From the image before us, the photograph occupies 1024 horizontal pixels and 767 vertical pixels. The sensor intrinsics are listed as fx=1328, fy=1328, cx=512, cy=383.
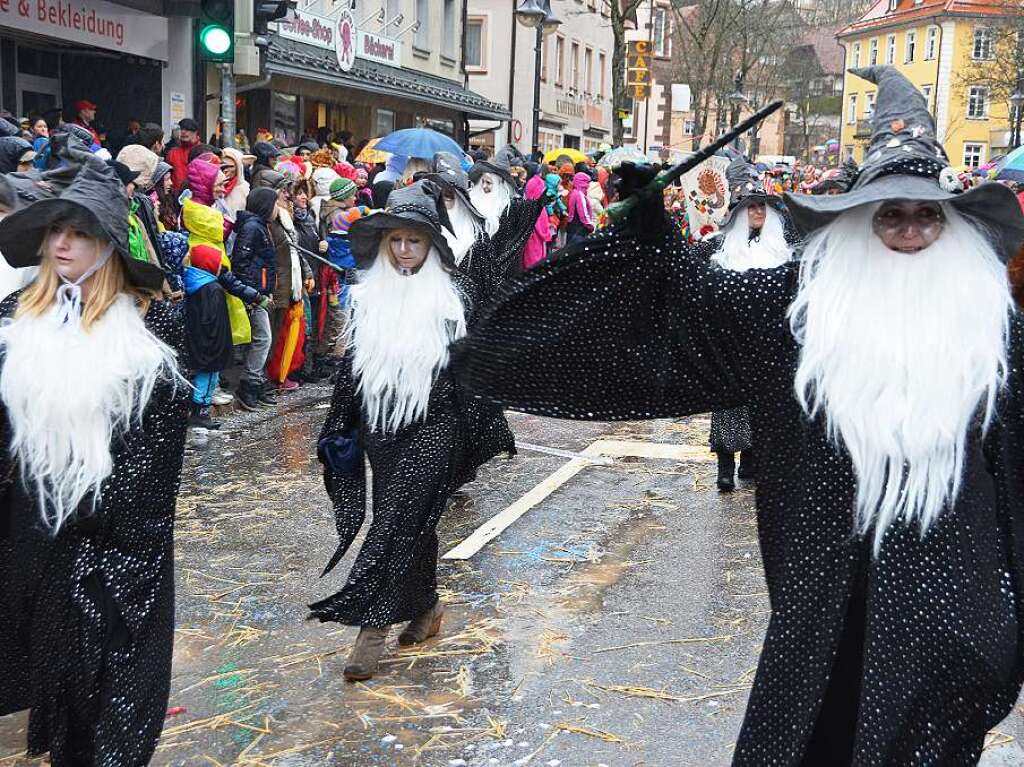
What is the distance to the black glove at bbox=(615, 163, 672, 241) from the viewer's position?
3.05m

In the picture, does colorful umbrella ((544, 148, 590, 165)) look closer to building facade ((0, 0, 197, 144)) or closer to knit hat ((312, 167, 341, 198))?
building facade ((0, 0, 197, 144))

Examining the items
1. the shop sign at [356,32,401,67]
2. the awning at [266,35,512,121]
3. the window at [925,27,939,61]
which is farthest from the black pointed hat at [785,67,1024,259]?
the window at [925,27,939,61]

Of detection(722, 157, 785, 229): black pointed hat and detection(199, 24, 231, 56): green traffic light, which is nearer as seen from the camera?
detection(722, 157, 785, 229): black pointed hat

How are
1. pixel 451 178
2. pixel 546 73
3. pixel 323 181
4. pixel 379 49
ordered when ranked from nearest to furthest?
pixel 451 178 < pixel 323 181 < pixel 379 49 < pixel 546 73

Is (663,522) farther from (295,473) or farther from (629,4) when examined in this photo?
(629,4)

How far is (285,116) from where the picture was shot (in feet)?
72.3

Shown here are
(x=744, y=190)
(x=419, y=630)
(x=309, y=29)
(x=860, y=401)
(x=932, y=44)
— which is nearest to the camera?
(x=860, y=401)

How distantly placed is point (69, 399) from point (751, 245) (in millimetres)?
5542

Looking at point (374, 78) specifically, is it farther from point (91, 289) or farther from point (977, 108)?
point (977, 108)

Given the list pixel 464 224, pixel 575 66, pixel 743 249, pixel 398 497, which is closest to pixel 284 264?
pixel 464 224

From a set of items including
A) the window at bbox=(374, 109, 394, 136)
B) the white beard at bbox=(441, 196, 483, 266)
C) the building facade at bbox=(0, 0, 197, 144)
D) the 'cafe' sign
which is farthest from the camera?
the window at bbox=(374, 109, 394, 136)

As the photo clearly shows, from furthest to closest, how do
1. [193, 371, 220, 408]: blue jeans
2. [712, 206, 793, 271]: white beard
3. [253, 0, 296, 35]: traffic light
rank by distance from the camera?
[253, 0, 296, 35]: traffic light
[193, 371, 220, 408]: blue jeans
[712, 206, 793, 271]: white beard

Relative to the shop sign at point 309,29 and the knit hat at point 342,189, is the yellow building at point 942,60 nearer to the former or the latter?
the shop sign at point 309,29

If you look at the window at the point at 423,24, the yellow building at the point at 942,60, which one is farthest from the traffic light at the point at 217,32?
the yellow building at the point at 942,60
